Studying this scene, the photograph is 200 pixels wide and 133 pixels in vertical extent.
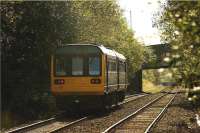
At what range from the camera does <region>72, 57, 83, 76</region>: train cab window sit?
906 inches

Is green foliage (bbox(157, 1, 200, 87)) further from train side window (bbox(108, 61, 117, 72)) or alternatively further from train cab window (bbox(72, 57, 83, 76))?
train side window (bbox(108, 61, 117, 72))

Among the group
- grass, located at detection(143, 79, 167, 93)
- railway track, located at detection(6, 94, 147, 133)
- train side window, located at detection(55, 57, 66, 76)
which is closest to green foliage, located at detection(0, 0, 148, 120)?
train side window, located at detection(55, 57, 66, 76)

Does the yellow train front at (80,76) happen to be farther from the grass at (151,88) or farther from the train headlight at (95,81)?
the grass at (151,88)

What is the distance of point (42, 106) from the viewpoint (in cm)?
2520

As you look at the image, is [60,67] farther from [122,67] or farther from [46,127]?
[122,67]

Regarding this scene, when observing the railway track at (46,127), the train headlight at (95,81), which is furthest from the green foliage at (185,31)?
the train headlight at (95,81)

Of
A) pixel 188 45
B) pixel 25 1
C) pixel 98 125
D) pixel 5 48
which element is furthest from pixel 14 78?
pixel 188 45

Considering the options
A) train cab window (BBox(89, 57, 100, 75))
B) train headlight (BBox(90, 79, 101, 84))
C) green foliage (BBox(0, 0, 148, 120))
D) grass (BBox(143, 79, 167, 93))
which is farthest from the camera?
grass (BBox(143, 79, 167, 93))

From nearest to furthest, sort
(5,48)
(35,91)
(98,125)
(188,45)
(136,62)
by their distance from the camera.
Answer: (188,45) → (98,125) → (5,48) → (35,91) → (136,62)

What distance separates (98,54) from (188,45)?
48.4ft

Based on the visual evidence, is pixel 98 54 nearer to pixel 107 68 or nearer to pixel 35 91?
pixel 107 68

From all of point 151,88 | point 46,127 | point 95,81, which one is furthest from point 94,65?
point 151,88

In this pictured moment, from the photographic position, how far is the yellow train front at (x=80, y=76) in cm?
2273

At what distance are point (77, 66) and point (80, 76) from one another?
1.61 ft
